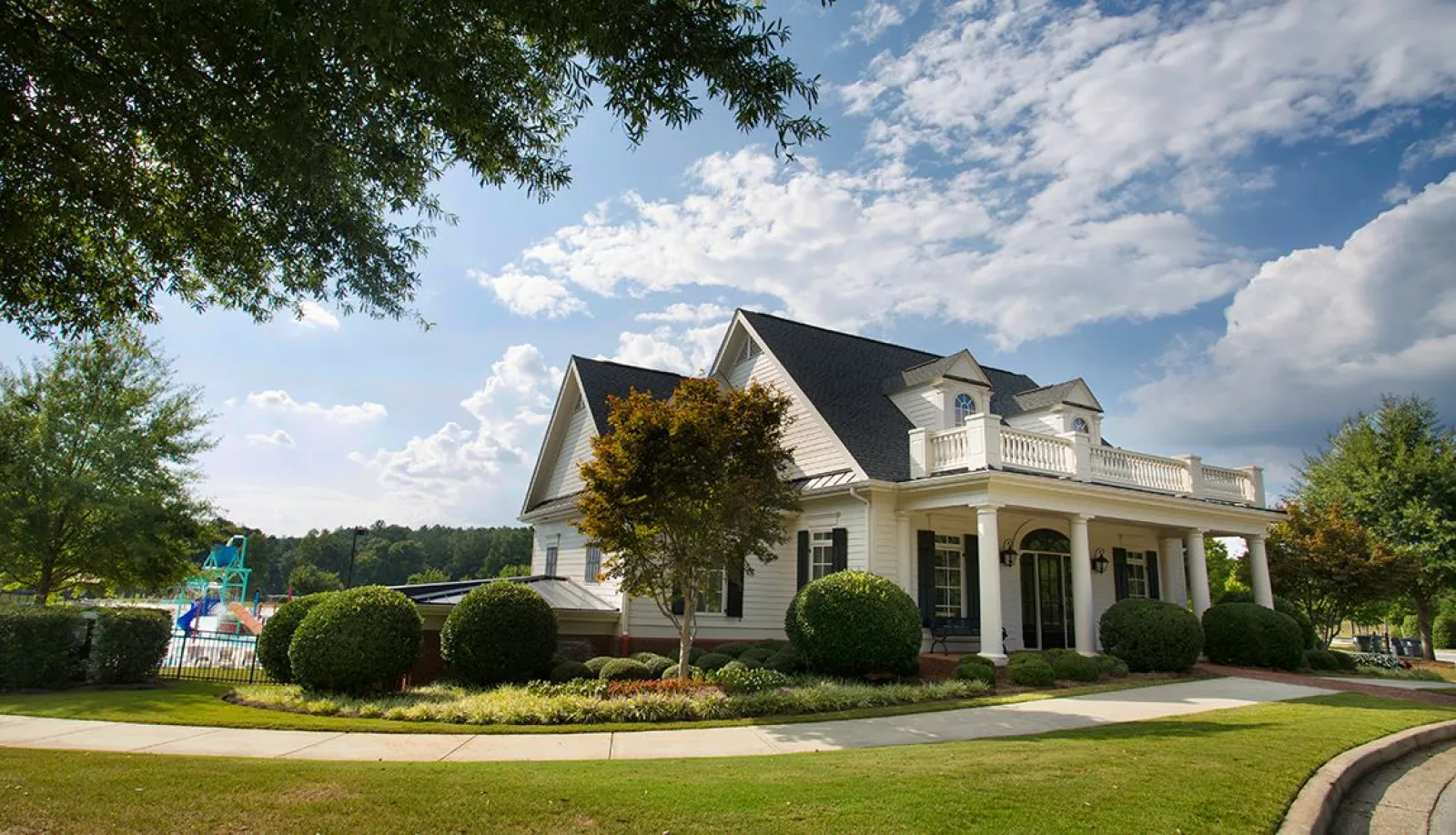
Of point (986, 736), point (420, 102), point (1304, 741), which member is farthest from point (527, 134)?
point (1304, 741)

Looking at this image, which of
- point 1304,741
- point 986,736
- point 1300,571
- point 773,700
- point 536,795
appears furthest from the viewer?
point 1300,571

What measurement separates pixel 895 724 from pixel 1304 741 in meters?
4.46

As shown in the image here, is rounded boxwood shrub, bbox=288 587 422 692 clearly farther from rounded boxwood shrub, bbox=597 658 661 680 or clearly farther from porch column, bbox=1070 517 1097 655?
porch column, bbox=1070 517 1097 655

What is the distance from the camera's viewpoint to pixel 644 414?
14.1m

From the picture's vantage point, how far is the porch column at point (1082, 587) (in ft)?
54.1

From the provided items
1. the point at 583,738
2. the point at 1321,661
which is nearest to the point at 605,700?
the point at 583,738

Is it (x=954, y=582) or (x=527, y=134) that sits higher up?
(x=527, y=134)

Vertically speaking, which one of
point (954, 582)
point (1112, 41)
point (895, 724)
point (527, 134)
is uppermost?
point (1112, 41)

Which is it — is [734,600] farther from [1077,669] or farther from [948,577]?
[1077,669]

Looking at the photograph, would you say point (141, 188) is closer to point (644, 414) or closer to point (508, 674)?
point (644, 414)

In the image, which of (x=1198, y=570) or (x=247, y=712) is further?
(x=1198, y=570)

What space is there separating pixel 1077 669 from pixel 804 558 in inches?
243

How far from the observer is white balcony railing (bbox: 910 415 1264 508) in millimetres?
16281

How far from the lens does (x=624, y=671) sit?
1448 centimetres
